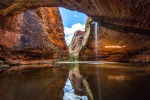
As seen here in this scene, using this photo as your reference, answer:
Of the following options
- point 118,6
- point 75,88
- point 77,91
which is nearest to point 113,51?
point 118,6

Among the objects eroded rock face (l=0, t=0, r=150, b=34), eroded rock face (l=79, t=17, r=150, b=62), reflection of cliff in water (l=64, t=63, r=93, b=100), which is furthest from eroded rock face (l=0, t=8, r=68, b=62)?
reflection of cliff in water (l=64, t=63, r=93, b=100)

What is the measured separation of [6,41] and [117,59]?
15.3 m

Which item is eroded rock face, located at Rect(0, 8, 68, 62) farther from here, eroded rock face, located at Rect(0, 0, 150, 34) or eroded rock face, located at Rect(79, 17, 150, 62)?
eroded rock face, located at Rect(79, 17, 150, 62)

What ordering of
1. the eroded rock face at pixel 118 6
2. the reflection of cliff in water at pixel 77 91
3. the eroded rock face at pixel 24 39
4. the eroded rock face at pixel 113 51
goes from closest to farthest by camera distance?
1. the reflection of cliff in water at pixel 77 91
2. the eroded rock face at pixel 118 6
3. the eroded rock face at pixel 24 39
4. the eroded rock face at pixel 113 51

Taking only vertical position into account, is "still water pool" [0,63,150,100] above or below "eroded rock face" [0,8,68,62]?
below

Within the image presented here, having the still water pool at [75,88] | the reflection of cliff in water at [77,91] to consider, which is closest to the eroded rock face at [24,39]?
the still water pool at [75,88]

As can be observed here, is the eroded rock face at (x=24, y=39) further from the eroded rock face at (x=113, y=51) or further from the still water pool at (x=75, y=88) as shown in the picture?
the still water pool at (x=75, y=88)

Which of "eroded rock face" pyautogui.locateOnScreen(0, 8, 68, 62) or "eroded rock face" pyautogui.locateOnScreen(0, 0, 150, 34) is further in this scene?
"eroded rock face" pyautogui.locateOnScreen(0, 8, 68, 62)

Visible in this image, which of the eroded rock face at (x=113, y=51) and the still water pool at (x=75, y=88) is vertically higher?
the eroded rock face at (x=113, y=51)

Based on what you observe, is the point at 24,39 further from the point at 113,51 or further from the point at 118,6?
the point at 113,51

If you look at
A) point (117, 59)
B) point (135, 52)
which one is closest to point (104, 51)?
point (117, 59)

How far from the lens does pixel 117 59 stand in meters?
21.6

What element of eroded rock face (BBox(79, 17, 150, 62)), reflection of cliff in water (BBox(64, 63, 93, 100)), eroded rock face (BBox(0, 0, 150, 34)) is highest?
eroded rock face (BBox(0, 0, 150, 34))

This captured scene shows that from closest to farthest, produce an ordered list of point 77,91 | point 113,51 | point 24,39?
point 77,91 → point 24,39 → point 113,51
